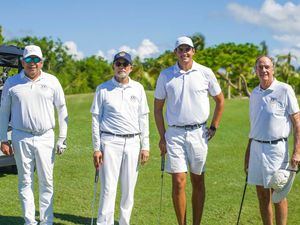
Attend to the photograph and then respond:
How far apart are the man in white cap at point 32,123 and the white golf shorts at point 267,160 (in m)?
2.19

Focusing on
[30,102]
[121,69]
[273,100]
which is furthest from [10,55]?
[273,100]

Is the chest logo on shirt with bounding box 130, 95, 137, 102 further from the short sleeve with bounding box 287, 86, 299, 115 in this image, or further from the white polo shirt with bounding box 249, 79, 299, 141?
the short sleeve with bounding box 287, 86, 299, 115

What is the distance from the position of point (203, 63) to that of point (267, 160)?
5664cm

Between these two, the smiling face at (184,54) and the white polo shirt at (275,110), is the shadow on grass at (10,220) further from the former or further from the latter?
the white polo shirt at (275,110)

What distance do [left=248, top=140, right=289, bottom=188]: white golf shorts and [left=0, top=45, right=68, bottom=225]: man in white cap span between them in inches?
86.4

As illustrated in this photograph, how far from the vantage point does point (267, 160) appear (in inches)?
227

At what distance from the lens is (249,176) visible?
19.5 ft

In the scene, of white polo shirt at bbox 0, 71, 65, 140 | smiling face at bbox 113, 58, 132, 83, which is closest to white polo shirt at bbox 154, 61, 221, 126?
smiling face at bbox 113, 58, 132, 83

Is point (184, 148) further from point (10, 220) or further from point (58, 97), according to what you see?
point (10, 220)

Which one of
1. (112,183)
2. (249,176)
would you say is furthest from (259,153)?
(112,183)

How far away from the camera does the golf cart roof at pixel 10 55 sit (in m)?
9.14

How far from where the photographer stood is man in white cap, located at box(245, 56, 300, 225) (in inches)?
225

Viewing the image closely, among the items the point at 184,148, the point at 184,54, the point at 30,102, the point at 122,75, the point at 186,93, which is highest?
the point at 184,54

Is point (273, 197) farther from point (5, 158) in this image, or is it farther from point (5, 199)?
point (5, 158)
